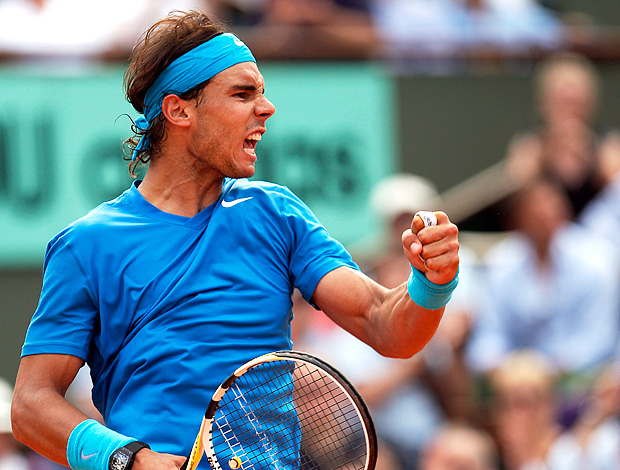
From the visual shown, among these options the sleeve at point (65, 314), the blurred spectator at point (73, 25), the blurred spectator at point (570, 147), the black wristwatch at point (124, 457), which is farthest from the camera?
the blurred spectator at point (73, 25)

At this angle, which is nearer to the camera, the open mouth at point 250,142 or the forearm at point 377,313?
the forearm at point 377,313

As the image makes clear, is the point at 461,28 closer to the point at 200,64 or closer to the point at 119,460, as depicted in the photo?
the point at 200,64

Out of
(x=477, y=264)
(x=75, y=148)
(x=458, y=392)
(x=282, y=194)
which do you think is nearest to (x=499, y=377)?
(x=458, y=392)

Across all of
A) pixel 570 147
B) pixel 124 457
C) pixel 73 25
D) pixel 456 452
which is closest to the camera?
pixel 124 457

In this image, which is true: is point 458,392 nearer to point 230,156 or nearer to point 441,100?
point 441,100

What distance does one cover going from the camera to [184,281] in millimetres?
2605

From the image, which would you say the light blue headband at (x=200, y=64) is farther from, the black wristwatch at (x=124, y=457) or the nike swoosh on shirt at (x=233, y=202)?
the black wristwatch at (x=124, y=457)

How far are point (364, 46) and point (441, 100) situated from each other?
78 cm

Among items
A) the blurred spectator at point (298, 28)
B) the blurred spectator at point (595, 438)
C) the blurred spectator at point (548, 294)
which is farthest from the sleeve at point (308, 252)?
the blurred spectator at point (298, 28)

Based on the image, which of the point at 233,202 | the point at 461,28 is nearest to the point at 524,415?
the point at 461,28

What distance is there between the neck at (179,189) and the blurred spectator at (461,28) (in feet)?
16.6

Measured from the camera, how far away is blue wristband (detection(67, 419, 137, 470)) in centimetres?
239

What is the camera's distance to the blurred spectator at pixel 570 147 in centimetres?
726

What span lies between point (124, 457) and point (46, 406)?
0.29 metres
